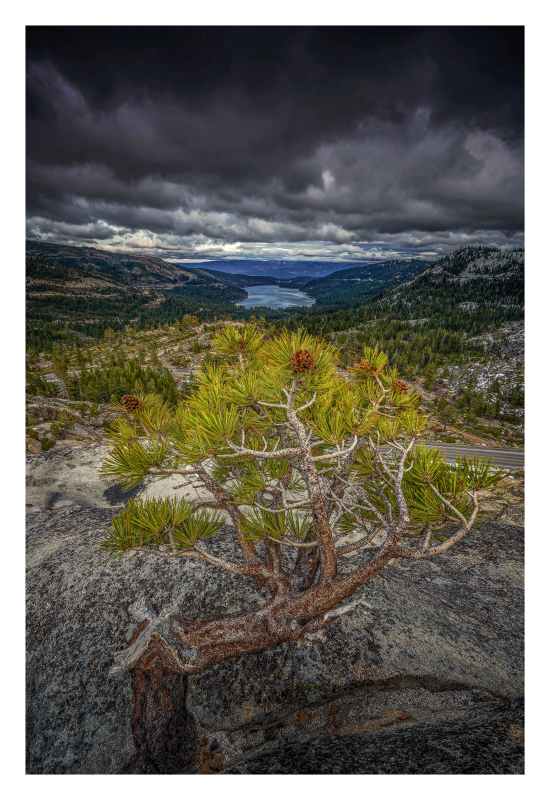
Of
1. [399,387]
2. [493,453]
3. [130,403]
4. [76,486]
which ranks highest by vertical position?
A: [399,387]

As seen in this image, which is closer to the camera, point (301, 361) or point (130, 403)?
point (301, 361)

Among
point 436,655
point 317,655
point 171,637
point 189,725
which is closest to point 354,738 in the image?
point 317,655

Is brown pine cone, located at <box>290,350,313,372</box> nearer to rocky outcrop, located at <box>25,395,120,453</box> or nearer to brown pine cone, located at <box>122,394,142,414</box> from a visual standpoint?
brown pine cone, located at <box>122,394,142,414</box>

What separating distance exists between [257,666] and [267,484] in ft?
10.1

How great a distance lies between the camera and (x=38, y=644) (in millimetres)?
4812

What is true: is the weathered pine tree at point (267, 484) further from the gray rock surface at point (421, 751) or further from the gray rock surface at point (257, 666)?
the gray rock surface at point (421, 751)

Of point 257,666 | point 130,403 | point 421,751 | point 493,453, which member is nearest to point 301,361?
point 130,403

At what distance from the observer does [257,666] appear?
437 cm

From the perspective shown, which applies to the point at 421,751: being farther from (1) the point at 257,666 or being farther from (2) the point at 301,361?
(2) the point at 301,361

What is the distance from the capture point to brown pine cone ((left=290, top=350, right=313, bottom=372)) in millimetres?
2373

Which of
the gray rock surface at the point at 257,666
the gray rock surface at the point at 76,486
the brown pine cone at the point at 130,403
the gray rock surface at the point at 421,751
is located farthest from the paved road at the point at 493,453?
the brown pine cone at the point at 130,403

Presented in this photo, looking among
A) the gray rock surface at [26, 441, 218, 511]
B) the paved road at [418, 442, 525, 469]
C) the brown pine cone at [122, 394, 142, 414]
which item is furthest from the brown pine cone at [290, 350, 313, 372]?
the paved road at [418, 442, 525, 469]

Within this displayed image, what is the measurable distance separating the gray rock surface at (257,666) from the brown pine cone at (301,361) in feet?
13.7

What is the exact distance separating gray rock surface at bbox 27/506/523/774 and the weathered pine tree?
2.22 ft
